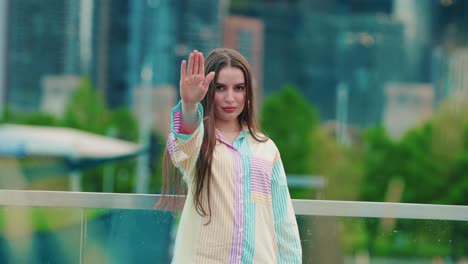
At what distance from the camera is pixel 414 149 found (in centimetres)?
2184

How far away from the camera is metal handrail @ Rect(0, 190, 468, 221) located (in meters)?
3.16

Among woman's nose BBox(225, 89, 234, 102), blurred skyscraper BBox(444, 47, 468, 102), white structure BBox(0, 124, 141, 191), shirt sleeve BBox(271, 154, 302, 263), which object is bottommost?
white structure BBox(0, 124, 141, 191)

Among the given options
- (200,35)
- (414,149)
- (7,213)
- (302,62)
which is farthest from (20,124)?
(7,213)

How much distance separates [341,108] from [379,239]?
2075cm

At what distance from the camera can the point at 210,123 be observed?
7.88 feet

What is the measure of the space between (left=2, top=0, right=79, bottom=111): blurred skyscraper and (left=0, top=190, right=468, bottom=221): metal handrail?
19908 millimetres

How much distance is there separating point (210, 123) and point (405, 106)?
72.8ft

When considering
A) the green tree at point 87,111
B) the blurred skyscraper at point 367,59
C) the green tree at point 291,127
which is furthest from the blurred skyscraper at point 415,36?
the green tree at point 87,111

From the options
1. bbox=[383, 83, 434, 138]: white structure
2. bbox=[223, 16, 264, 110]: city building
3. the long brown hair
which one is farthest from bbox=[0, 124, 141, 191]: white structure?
the long brown hair

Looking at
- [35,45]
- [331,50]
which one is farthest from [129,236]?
[331,50]

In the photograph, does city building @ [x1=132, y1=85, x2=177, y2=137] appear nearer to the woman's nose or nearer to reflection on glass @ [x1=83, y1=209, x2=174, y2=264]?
reflection on glass @ [x1=83, y1=209, x2=174, y2=264]

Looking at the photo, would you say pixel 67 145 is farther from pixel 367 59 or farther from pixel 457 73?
pixel 457 73

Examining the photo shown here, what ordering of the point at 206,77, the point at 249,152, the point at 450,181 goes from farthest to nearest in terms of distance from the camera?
the point at 450,181, the point at 249,152, the point at 206,77

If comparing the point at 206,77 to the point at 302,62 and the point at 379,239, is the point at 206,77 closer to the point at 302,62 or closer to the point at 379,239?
the point at 379,239
